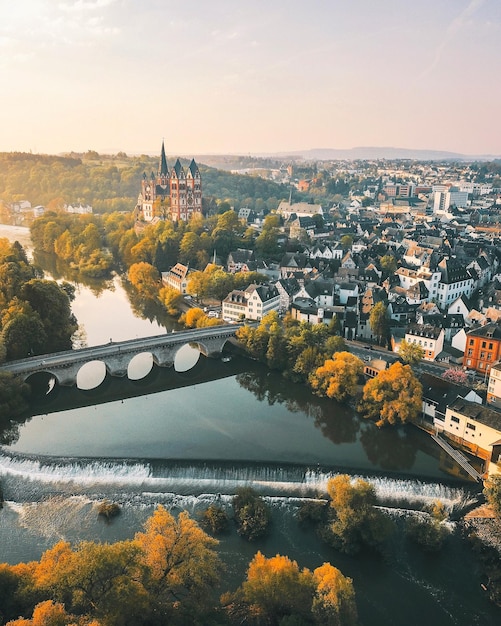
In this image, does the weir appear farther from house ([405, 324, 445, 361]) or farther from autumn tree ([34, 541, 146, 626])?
house ([405, 324, 445, 361])

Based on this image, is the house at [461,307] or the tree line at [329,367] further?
the house at [461,307]

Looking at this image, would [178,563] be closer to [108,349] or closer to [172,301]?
[108,349]

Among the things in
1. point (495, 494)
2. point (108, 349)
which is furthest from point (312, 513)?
point (108, 349)

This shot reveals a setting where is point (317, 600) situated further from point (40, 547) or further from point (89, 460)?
point (89, 460)

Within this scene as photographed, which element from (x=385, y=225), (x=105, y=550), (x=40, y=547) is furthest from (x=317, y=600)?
(x=385, y=225)

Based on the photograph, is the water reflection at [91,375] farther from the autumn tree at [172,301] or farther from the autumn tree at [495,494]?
the autumn tree at [495,494]

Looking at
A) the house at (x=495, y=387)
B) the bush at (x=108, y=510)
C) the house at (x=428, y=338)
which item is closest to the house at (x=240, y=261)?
the house at (x=428, y=338)
